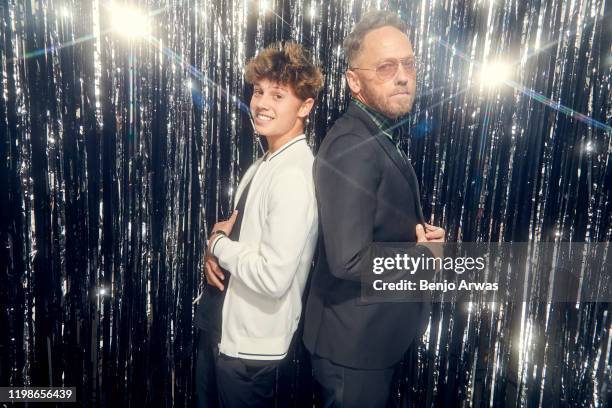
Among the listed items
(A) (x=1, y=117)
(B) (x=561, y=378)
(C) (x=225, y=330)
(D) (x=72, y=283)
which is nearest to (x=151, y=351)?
(D) (x=72, y=283)

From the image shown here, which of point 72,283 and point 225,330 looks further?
point 72,283

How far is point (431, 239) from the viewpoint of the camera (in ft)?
3.22

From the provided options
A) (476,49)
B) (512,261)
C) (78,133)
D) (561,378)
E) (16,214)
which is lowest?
(561,378)

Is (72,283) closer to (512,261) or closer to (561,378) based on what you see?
(512,261)

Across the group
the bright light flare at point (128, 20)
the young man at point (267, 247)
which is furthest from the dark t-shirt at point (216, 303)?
the bright light flare at point (128, 20)

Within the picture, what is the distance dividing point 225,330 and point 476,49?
100cm

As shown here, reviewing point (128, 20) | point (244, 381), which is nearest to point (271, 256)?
point (244, 381)

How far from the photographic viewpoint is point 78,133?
1185 millimetres

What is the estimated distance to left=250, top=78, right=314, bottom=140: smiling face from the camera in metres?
1.00

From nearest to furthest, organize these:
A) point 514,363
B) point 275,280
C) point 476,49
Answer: point 275,280 < point 476,49 < point 514,363

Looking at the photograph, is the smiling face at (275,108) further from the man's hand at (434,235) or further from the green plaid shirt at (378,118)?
the man's hand at (434,235)

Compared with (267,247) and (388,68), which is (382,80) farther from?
(267,247)

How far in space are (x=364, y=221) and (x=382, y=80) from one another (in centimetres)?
33

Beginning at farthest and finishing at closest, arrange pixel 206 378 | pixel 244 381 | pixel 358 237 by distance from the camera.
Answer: pixel 206 378 < pixel 244 381 < pixel 358 237
